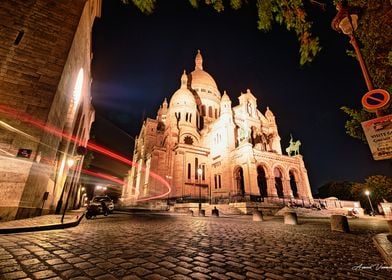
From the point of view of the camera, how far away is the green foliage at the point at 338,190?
154 feet

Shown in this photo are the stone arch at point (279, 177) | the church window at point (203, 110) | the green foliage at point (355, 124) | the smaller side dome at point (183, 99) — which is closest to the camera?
the green foliage at point (355, 124)

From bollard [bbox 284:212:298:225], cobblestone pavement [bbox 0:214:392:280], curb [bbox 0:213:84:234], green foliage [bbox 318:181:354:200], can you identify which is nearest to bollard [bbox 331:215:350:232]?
bollard [bbox 284:212:298:225]

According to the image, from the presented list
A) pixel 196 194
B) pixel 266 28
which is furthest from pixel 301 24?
pixel 196 194

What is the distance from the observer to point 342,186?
1935 inches

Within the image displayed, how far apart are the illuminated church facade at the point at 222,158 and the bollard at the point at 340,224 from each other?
16638 mm

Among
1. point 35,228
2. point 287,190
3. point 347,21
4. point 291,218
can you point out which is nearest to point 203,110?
point 287,190

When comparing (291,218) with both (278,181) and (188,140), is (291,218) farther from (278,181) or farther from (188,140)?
(188,140)

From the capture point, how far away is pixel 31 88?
857cm

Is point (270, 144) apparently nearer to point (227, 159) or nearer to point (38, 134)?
point (227, 159)

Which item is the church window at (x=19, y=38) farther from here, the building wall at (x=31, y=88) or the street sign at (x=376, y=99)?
the street sign at (x=376, y=99)

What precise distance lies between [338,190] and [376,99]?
58.0 metres

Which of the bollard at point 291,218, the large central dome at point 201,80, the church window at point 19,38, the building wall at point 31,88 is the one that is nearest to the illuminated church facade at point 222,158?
the large central dome at point 201,80

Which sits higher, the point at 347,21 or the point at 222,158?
the point at 222,158

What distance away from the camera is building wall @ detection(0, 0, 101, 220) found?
746 cm
